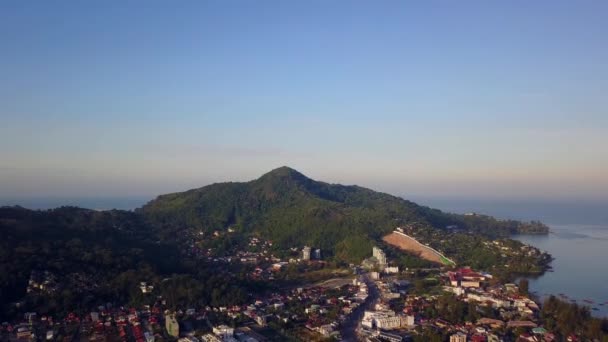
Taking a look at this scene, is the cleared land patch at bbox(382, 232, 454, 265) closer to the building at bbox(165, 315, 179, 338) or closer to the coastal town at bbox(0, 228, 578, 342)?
the coastal town at bbox(0, 228, 578, 342)

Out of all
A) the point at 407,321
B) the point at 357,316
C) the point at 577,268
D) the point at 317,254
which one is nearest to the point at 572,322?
the point at 407,321

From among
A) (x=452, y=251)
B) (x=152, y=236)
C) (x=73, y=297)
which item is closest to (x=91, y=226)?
(x=152, y=236)

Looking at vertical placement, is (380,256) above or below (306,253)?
above

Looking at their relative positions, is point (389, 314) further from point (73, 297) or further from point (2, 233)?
point (2, 233)

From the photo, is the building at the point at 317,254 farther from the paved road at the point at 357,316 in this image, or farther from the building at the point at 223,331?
the building at the point at 223,331

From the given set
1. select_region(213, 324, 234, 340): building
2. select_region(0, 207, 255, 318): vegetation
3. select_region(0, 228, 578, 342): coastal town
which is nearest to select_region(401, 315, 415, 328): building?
select_region(0, 228, 578, 342): coastal town

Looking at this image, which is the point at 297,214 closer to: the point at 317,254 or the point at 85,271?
the point at 317,254
